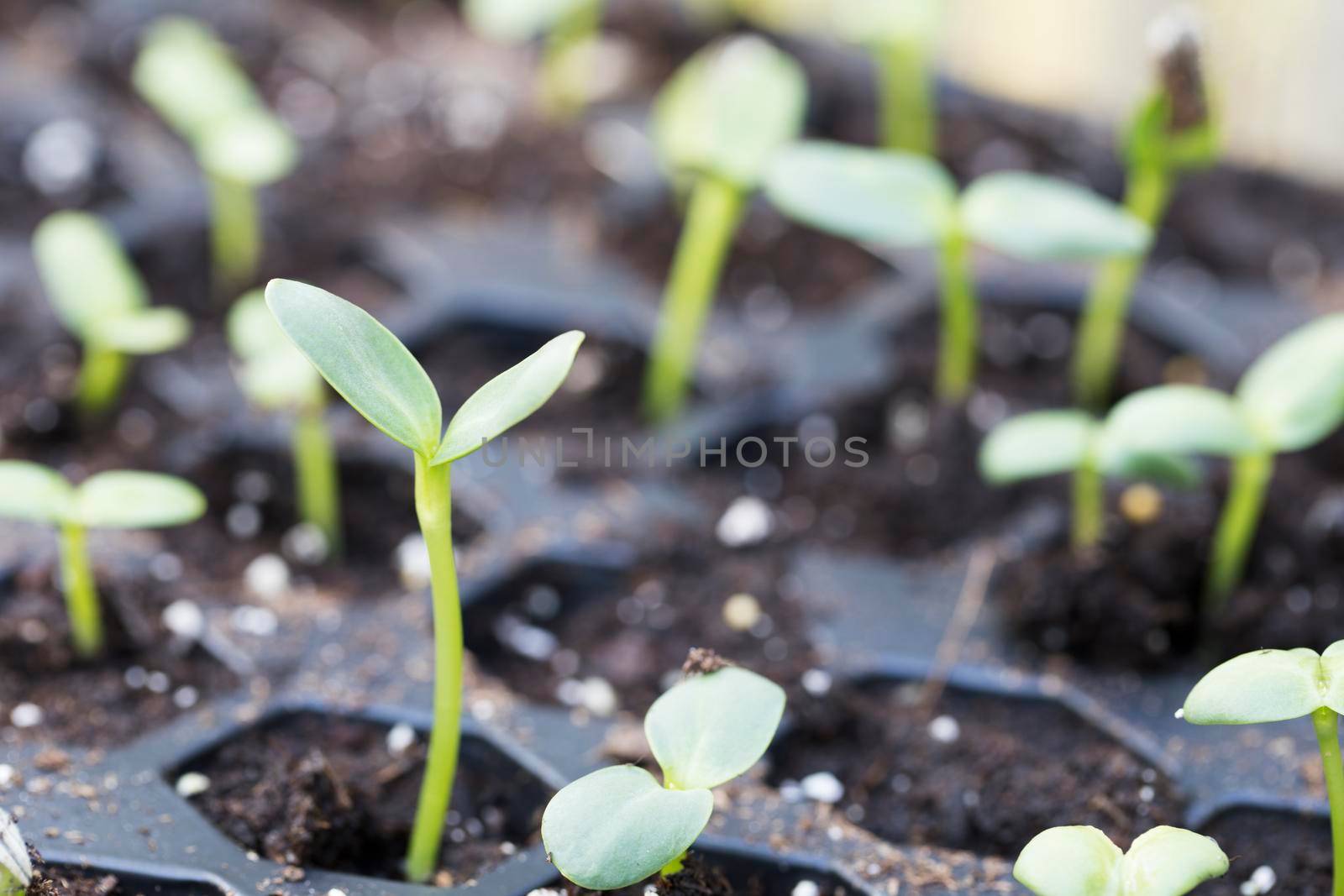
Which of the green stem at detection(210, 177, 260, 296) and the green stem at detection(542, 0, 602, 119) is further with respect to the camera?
the green stem at detection(542, 0, 602, 119)

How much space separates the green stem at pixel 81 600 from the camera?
1.02 meters

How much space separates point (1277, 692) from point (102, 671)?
83cm

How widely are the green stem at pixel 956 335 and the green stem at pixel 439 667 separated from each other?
1.97 feet

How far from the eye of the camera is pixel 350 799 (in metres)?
0.96

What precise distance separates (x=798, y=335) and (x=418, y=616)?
0.57 metres

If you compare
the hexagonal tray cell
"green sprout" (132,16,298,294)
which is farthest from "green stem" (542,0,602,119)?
the hexagonal tray cell

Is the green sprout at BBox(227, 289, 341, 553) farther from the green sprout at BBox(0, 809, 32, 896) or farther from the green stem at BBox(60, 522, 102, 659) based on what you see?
the green sprout at BBox(0, 809, 32, 896)

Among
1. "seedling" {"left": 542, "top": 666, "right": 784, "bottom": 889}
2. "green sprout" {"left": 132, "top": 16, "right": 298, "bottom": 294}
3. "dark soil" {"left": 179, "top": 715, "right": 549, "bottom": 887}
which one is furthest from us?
"green sprout" {"left": 132, "top": 16, "right": 298, "bottom": 294}

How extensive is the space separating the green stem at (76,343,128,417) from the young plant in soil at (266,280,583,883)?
0.63 metres

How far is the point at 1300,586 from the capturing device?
1205mm

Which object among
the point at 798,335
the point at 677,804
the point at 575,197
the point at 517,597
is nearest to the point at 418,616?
the point at 517,597

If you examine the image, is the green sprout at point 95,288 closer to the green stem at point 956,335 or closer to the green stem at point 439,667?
the green stem at point 439,667

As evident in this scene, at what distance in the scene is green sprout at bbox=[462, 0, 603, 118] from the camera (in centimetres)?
172

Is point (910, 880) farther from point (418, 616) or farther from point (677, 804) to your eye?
point (418, 616)
